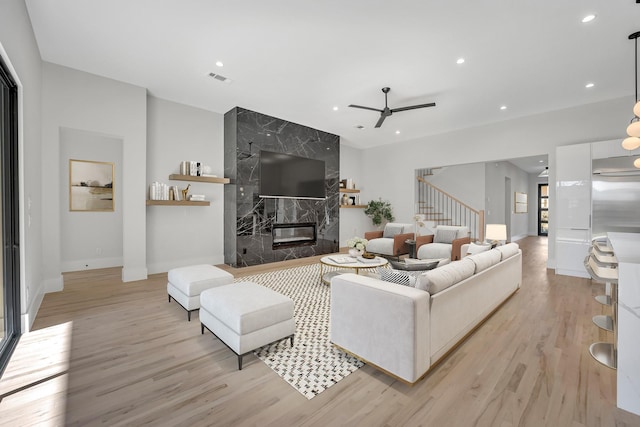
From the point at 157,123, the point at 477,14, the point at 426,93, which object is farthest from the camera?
the point at 157,123

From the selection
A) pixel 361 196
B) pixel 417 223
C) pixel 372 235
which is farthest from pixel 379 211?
pixel 372 235

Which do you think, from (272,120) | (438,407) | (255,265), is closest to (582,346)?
(438,407)

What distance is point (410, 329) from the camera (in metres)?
1.88

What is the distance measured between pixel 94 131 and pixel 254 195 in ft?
9.17

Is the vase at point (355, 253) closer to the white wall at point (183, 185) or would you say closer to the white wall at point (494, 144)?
the white wall at point (183, 185)

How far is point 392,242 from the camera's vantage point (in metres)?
6.31

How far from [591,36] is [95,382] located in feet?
19.1

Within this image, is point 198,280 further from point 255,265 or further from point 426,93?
point 426,93

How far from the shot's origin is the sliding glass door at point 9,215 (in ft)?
8.39

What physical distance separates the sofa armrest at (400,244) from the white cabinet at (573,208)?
2748 mm

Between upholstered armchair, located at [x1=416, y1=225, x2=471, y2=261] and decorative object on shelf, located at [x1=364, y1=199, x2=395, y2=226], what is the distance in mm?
1948

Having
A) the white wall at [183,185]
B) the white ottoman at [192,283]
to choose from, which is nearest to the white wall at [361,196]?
the white wall at [183,185]

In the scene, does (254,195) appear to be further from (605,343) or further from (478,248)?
(605,343)

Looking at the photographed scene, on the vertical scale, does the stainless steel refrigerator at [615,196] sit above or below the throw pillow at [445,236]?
above
